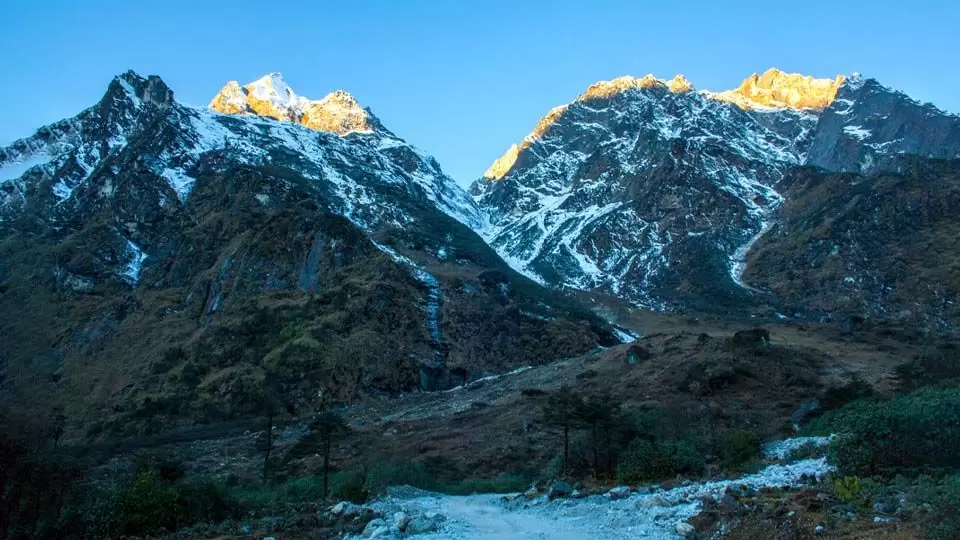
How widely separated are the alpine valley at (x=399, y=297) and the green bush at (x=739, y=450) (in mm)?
4746

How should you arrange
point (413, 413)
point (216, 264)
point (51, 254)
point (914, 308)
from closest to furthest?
point (413, 413) < point (216, 264) < point (914, 308) < point (51, 254)

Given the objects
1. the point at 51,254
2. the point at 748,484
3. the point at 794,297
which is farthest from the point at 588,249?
the point at 748,484

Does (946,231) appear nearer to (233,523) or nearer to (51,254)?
(233,523)

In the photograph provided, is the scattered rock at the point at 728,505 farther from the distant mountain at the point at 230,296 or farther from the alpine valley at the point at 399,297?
the distant mountain at the point at 230,296

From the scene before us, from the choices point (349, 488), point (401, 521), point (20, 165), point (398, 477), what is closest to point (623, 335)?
point (398, 477)

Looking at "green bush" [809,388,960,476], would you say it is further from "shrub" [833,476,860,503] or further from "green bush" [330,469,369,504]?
"green bush" [330,469,369,504]

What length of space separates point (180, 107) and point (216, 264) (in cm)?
9703

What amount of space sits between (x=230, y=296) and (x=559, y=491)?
7433cm

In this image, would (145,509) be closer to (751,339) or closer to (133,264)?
(751,339)

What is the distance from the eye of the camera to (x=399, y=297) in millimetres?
74688

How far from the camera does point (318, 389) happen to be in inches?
2424

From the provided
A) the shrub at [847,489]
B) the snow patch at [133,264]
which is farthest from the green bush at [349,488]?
the snow patch at [133,264]

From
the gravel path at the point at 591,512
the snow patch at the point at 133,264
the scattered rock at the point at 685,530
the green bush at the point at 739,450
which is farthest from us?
the snow patch at the point at 133,264

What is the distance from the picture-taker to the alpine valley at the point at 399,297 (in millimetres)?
45500
